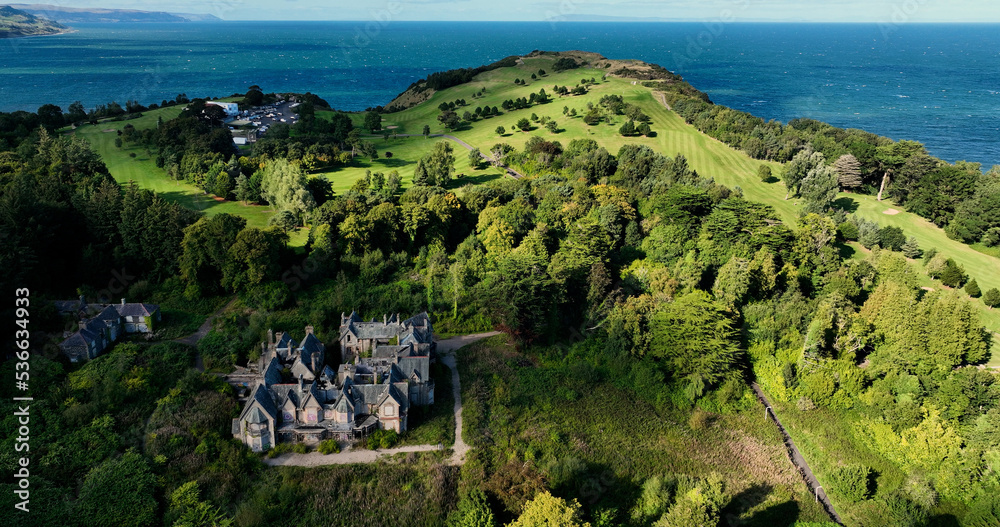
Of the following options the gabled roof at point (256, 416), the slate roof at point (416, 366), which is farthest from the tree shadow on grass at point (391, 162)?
the gabled roof at point (256, 416)

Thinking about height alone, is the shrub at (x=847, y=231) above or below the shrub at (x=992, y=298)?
above

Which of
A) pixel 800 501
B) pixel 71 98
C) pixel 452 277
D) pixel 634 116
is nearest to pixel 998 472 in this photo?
pixel 800 501

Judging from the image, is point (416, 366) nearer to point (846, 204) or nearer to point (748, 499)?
point (748, 499)

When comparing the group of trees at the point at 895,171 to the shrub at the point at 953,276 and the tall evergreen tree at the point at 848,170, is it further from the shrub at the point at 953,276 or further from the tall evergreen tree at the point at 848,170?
the shrub at the point at 953,276

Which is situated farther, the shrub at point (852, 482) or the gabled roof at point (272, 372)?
the gabled roof at point (272, 372)

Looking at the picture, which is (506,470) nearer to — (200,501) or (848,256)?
(200,501)

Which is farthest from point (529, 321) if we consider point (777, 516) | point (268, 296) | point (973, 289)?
point (973, 289)

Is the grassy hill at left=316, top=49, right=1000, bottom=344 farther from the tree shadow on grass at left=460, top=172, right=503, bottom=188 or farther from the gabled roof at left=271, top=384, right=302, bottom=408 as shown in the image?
the gabled roof at left=271, top=384, right=302, bottom=408
